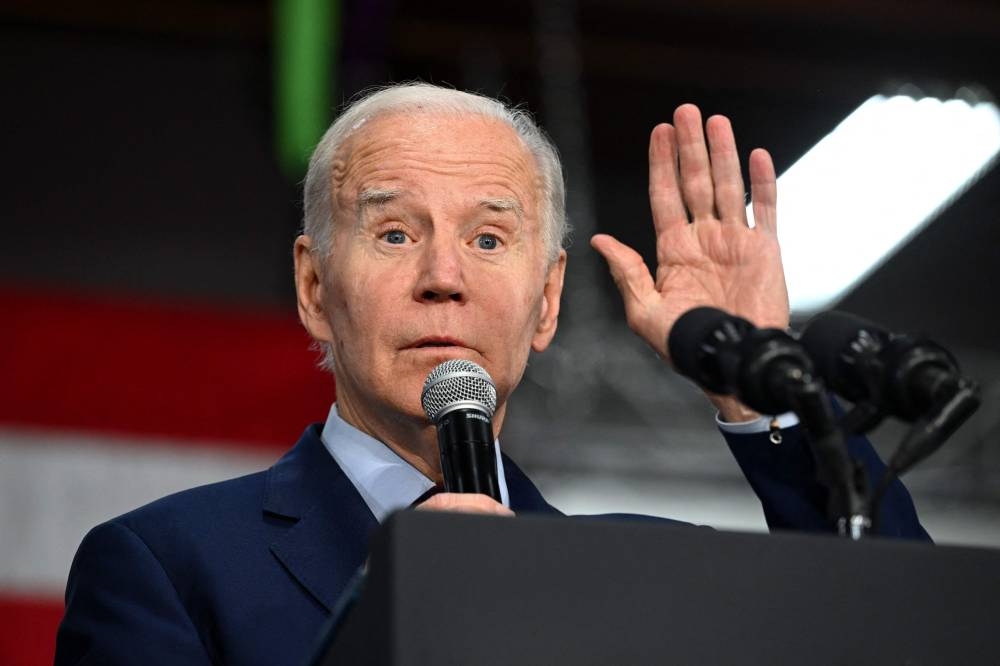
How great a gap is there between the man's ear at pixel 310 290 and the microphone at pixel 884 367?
903 mm

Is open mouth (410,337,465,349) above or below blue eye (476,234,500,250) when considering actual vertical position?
below

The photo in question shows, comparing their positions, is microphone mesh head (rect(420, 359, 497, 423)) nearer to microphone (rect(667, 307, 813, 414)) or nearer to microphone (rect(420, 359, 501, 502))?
microphone (rect(420, 359, 501, 502))

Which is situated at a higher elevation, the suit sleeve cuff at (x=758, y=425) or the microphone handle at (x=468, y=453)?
A: the microphone handle at (x=468, y=453)

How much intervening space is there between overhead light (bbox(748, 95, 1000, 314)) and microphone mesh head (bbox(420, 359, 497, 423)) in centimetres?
421

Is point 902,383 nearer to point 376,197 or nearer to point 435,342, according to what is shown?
point 435,342

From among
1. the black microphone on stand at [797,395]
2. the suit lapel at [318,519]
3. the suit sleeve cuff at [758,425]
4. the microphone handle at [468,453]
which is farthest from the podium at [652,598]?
the suit sleeve cuff at [758,425]

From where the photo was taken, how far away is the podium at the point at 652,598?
3.93 ft

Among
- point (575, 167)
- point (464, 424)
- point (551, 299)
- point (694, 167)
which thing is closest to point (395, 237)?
point (551, 299)

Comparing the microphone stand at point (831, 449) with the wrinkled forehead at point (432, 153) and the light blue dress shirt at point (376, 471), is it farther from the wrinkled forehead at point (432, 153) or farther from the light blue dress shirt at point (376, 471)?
the wrinkled forehead at point (432, 153)

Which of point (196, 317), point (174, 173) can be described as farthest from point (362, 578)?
point (174, 173)

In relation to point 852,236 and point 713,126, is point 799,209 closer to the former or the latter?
point 852,236

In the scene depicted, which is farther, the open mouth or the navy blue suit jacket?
the open mouth

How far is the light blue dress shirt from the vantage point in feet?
6.93

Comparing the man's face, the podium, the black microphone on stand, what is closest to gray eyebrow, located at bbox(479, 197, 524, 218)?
the man's face
